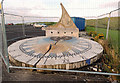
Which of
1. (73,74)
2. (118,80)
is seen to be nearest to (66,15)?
(73,74)

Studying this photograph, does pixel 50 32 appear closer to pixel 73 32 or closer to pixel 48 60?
pixel 73 32

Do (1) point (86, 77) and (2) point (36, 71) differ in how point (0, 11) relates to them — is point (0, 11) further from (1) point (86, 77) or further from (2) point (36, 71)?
(1) point (86, 77)

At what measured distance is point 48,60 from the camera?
318 cm

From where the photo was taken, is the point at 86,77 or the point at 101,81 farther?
the point at 86,77

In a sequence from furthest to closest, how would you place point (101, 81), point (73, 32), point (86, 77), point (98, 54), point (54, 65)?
point (73, 32) → point (98, 54) → point (54, 65) → point (86, 77) → point (101, 81)

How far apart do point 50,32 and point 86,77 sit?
17.8 ft

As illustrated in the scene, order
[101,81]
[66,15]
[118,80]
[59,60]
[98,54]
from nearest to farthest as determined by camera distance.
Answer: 1. [118,80]
2. [101,81]
3. [59,60]
4. [98,54]
5. [66,15]

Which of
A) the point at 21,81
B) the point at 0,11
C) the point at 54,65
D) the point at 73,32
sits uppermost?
the point at 0,11

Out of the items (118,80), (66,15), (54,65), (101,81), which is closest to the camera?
(118,80)

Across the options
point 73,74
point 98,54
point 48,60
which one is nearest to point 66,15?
point 98,54

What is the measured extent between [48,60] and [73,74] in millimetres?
1066

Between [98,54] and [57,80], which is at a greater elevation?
[98,54]

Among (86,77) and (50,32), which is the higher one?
(50,32)

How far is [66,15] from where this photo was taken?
6.70 m
